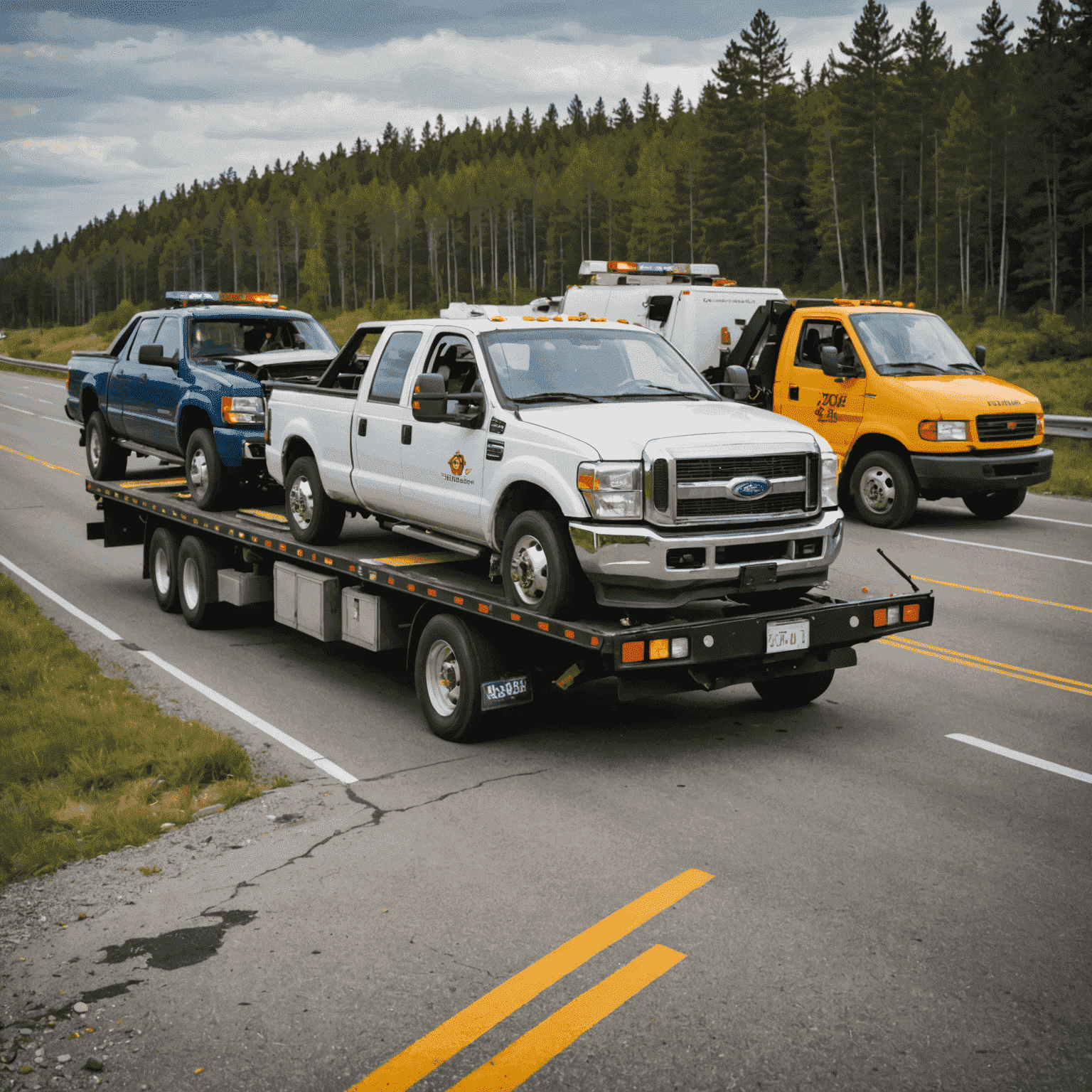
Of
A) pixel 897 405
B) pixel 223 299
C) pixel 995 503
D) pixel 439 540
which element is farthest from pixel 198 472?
pixel 995 503

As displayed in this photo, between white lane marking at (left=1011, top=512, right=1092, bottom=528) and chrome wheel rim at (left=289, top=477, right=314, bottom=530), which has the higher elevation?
chrome wheel rim at (left=289, top=477, right=314, bottom=530)

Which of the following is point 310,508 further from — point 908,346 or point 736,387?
point 908,346

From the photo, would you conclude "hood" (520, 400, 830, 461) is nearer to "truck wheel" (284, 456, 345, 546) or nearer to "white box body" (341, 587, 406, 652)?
"white box body" (341, 587, 406, 652)

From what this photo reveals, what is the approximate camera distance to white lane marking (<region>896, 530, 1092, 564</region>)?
42.3 feet

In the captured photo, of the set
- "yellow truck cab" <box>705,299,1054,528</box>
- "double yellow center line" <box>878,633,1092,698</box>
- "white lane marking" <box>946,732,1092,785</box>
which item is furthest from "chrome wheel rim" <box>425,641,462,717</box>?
"yellow truck cab" <box>705,299,1054,528</box>

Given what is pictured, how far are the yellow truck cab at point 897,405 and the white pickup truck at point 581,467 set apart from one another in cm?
700

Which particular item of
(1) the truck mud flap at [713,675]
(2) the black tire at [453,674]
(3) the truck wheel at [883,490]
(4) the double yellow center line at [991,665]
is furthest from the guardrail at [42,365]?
(1) the truck mud flap at [713,675]

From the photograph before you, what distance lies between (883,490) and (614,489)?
30.8 feet

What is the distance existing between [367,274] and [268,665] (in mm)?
121385

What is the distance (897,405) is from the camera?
14492 mm

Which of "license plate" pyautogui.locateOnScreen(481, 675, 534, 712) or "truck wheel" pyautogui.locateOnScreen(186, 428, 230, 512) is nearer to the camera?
"license plate" pyautogui.locateOnScreen(481, 675, 534, 712)

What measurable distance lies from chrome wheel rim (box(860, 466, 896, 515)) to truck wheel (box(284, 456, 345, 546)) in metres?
8.05

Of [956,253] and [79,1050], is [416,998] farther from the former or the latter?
[956,253]

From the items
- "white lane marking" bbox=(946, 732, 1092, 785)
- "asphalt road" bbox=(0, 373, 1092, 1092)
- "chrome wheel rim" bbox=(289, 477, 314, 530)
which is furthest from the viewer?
"chrome wheel rim" bbox=(289, 477, 314, 530)
